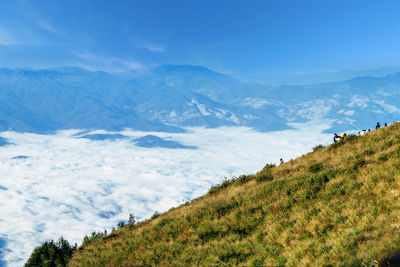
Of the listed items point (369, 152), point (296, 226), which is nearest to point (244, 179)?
point (369, 152)

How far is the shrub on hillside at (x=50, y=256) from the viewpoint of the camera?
52.2 feet

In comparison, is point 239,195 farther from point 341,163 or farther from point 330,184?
point 341,163

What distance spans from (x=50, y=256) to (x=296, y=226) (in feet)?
52.4

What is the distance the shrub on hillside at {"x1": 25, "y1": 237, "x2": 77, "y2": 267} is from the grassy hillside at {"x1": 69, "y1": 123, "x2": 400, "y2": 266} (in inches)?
33.2

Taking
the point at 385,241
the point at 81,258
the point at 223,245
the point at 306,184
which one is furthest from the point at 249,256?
the point at 81,258

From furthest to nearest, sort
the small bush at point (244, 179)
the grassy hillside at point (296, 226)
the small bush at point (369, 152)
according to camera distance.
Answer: the small bush at point (244, 179), the small bush at point (369, 152), the grassy hillside at point (296, 226)

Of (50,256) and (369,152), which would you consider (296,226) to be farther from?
(50,256)

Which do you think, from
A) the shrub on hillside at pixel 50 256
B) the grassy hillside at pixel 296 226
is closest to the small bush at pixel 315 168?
the grassy hillside at pixel 296 226

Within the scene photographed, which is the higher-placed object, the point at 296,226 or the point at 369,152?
the point at 369,152

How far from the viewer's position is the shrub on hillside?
52.2 ft

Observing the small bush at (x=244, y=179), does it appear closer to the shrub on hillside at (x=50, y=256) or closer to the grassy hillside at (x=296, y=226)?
the grassy hillside at (x=296, y=226)

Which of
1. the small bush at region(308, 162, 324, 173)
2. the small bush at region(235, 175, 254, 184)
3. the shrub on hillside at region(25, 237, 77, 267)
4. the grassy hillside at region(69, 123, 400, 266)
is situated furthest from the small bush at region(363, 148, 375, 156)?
the shrub on hillside at region(25, 237, 77, 267)

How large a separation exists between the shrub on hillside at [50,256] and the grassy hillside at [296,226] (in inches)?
33.2

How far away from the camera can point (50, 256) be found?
1642 centimetres
